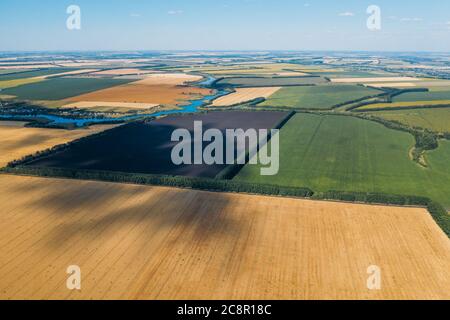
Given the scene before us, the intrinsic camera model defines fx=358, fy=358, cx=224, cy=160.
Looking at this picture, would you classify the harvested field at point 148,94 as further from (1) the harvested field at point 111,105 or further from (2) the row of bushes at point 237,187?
(2) the row of bushes at point 237,187

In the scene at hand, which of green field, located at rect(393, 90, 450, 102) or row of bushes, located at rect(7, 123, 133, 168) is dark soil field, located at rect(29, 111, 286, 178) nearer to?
row of bushes, located at rect(7, 123, 133, 168)

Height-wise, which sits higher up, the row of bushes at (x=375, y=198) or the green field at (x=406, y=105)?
the green field at (x=406, y=105)

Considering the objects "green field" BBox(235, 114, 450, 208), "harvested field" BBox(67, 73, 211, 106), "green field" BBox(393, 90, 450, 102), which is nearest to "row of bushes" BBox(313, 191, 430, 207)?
"green field" BBox(235, 114, 450, 208)

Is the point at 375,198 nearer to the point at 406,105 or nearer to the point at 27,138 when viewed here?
the point at 27,138

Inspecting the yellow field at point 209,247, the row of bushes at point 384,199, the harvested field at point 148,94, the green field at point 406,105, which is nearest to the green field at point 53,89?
the harvested field at point 148,94

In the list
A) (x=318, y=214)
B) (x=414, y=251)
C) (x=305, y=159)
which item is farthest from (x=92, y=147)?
(x=414, y=251)

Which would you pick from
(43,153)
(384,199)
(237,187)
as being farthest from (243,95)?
(384,199)
